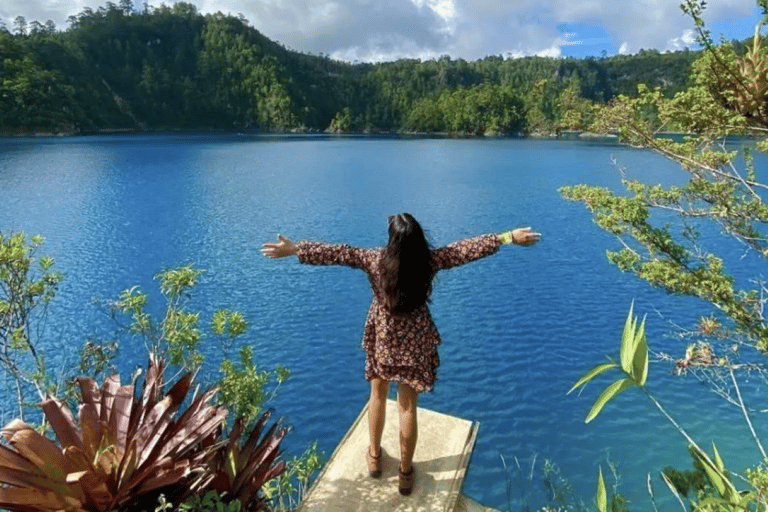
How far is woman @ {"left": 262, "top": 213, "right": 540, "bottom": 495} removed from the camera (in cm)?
256

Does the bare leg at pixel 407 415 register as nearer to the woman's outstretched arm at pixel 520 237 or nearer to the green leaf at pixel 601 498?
the woman's outstretched arm at pixel 520 237

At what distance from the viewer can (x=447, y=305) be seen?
1238cm

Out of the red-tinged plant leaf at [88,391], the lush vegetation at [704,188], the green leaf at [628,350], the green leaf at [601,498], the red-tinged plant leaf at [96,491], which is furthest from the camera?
the lush vegetation at [704,188]

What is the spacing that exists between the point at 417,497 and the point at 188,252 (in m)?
15.4

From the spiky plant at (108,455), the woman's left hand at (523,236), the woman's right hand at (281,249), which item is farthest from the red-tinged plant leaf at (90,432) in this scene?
the woman's left hand at (523,236)

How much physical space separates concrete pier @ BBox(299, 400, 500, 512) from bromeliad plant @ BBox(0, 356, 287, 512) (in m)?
0.50

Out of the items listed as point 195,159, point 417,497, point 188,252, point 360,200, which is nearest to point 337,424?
point 417,497

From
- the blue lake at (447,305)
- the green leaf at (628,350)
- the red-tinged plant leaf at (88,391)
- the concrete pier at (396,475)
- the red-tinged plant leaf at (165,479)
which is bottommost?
the blue lake at (447,305)

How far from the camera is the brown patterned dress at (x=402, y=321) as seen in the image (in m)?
2.69

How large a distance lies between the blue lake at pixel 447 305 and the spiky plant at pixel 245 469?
3.92 meters

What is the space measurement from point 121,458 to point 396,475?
1583 millimetres

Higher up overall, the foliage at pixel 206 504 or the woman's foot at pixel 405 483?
the foliage at pixel 206 504

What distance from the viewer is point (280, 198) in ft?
88.2

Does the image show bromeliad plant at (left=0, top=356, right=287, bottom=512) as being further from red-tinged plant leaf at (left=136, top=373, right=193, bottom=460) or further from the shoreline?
the shoreline
